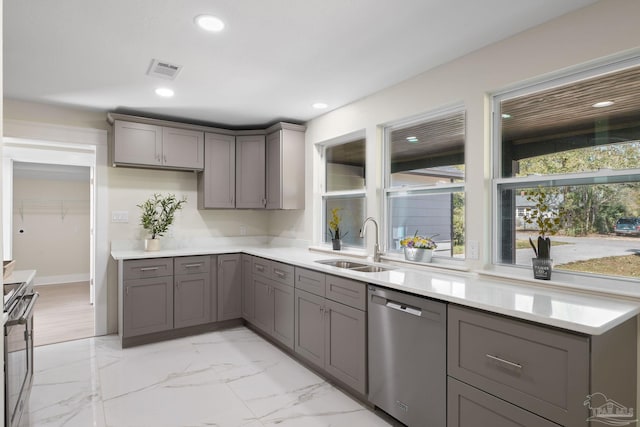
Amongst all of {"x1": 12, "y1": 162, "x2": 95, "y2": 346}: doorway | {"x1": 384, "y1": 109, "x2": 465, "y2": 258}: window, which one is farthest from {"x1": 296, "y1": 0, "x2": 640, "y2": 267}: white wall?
{"x1": 12, "y1": 162, "x2": 95, "y2": 346}: doorway

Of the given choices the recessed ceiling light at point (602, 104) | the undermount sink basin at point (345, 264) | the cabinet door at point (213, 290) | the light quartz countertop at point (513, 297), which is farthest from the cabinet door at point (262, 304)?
the recessed ceiling light at point (602, 104)

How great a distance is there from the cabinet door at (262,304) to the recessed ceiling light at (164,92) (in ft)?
6.50

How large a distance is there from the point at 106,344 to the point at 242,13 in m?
3.42

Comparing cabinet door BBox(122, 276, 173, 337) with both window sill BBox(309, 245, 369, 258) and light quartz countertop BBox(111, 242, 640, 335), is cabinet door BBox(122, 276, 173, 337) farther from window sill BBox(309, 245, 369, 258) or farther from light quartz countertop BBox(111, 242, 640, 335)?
light quartz countertop BBox(111, 242, 640, 335)

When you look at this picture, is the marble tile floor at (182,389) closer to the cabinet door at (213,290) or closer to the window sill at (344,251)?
the cabinet door at (213,290)

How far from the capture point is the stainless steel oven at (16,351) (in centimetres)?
167

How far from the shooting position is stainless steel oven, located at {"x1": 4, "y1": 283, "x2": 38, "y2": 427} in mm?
1674

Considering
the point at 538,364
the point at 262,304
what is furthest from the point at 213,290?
the point at 538,364

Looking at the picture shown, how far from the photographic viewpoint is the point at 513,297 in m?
1.88

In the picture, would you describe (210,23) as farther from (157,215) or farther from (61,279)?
(61,279)

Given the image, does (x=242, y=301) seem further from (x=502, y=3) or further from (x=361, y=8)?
(x=502, y=3)

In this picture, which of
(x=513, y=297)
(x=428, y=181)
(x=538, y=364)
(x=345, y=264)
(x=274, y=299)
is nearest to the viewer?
(x=538, y=364)

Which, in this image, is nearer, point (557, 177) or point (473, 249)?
point (557, 177)

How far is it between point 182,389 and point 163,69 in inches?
96.2
